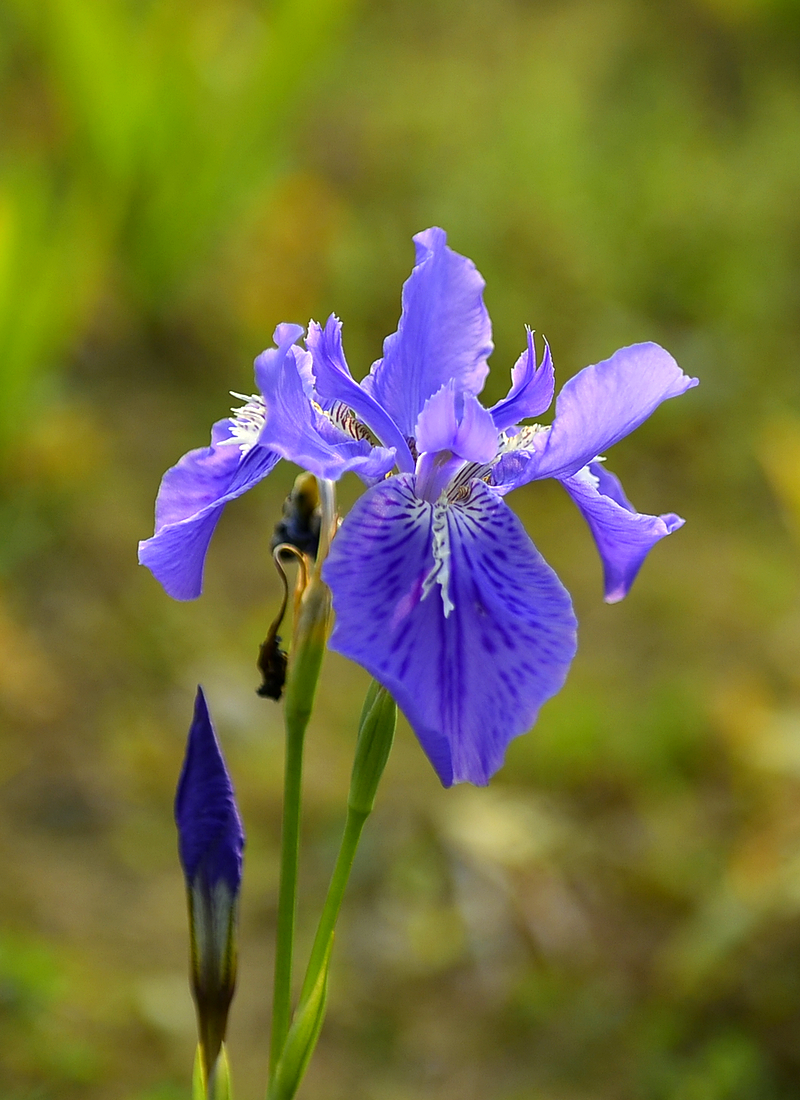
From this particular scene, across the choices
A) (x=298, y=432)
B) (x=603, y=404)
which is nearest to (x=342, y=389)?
(x=298, y=432)

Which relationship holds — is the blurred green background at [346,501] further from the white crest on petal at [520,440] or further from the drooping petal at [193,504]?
the white crest on petal at [520,440]

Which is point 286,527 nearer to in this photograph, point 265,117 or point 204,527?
point 204,527

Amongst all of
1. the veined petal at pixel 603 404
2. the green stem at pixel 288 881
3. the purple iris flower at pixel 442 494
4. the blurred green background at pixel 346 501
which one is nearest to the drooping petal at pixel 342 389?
the purple iris flower at pixel 442 494

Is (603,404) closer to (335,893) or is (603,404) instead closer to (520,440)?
(520,440)

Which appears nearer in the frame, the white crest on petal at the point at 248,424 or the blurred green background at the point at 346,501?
the white crest on petal at the point at 248,424

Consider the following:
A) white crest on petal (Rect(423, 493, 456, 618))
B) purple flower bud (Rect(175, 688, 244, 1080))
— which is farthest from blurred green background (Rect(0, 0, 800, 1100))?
white crest on petal (Rect(423, 493, 456, 618))

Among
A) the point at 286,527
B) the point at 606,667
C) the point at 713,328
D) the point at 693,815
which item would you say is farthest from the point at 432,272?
the point at 713,328
